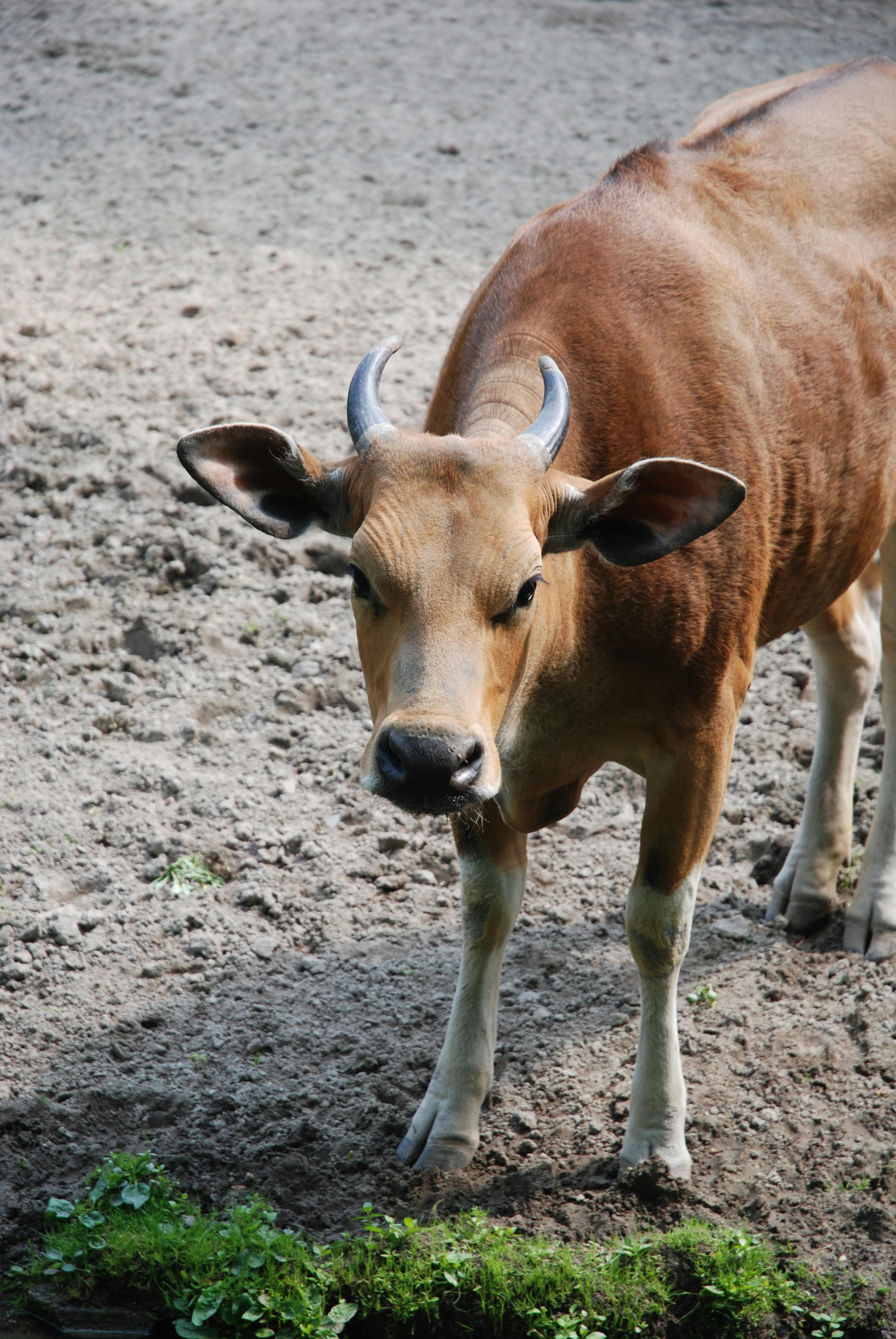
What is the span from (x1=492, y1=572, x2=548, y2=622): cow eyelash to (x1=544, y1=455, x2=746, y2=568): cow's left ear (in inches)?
9.4

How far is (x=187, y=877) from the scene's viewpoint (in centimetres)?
507

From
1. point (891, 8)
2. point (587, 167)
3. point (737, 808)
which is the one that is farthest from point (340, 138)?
point (737, 808)

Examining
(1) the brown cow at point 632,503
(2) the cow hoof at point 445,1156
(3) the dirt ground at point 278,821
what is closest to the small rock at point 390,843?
(3) the dirt ground at point 278,821

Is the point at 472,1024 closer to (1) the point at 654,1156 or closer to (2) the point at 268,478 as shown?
(1) the point at 654,1156

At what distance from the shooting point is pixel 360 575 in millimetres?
3006

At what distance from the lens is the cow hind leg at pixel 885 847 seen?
15.3ft

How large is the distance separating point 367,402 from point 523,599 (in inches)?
25.4

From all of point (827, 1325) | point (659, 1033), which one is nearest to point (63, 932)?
point (659, 1033)

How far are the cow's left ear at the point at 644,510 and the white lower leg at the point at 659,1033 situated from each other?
1.10 metres

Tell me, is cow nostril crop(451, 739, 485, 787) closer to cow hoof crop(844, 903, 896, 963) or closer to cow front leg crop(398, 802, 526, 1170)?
cow front leg crop(398, 802, 526, 1170)

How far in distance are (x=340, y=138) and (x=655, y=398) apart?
297 inches

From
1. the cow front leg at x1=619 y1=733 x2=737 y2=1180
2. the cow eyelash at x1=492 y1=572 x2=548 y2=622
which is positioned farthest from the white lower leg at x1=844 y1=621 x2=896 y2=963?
the cow eyelash at x1=492 y1=572 x2=548 y2=622

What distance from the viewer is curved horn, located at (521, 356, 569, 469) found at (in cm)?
312

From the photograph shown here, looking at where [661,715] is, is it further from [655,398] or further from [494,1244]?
[494,1244]
